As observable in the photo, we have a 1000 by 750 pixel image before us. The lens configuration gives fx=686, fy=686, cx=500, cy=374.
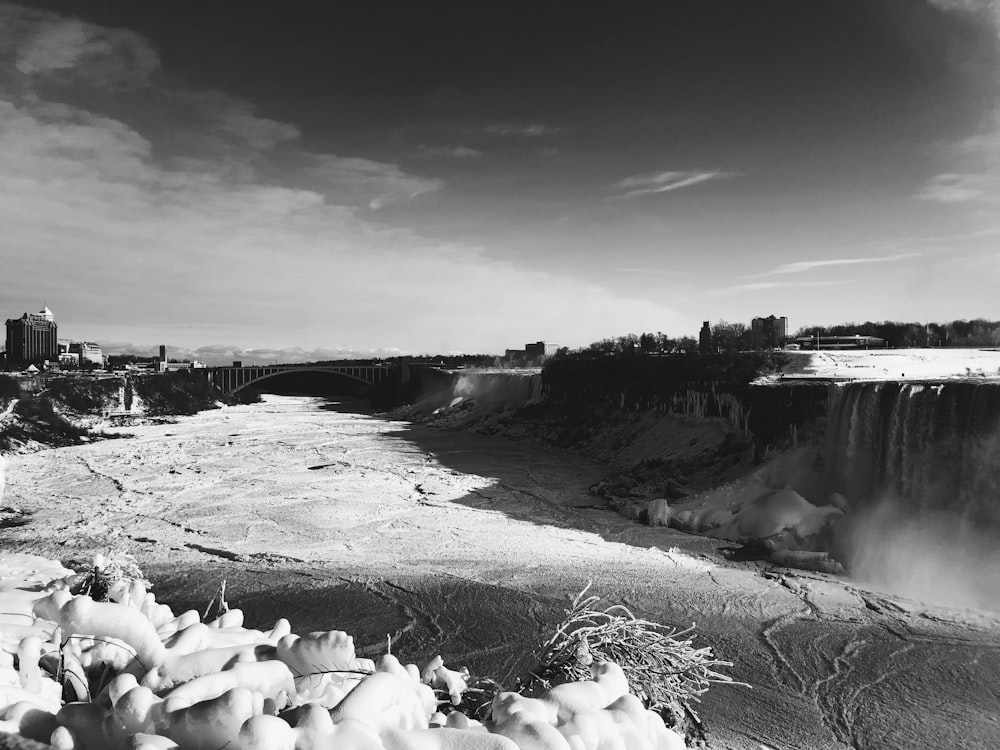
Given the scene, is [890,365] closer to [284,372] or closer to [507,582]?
[507,582]

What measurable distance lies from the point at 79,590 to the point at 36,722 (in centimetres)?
363

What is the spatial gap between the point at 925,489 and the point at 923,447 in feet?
3.91

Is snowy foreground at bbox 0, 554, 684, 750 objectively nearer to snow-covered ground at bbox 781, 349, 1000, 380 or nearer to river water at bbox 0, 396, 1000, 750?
river water at bbox 0, 396, 1000, 750

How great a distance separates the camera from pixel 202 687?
13.8ft

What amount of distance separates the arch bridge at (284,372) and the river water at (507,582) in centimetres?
5684

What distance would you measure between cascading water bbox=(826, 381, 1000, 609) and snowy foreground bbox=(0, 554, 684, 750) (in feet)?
44.3

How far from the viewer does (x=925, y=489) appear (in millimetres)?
18719

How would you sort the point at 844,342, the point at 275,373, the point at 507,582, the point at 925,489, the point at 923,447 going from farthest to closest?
the point at 275,373 < the point at 844,342 < the point at 923,447 < the point at 925,489 < the point at 507,582

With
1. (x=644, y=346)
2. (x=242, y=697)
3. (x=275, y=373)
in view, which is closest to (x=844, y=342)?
Answer: (x=644, y=346)

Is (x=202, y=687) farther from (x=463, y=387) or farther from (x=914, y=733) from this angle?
(x=463, y=387)

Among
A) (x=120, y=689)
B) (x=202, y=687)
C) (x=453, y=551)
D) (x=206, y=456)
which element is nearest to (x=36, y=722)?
(x=120, y=689)

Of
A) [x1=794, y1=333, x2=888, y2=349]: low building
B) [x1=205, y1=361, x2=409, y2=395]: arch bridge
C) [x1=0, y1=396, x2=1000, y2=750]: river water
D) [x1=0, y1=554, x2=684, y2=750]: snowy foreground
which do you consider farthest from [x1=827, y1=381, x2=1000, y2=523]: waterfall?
[x1=205, y1=361, x2=409, y2=395]: arch bridge

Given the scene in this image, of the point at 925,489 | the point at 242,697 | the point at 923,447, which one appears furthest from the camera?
the point at 923,447

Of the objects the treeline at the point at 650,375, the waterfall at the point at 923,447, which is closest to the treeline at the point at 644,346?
the treeline at the point at 650,375
